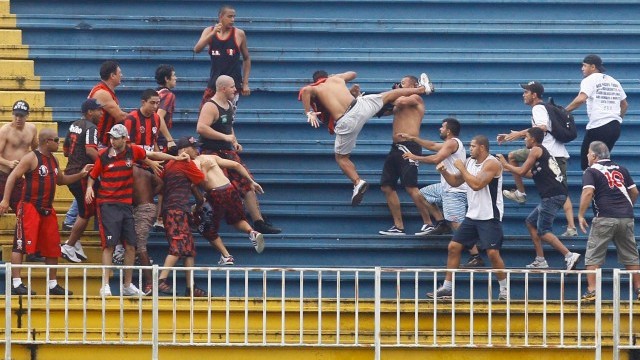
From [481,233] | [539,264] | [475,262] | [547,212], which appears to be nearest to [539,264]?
[539,264]

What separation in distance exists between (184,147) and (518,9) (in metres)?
4.64

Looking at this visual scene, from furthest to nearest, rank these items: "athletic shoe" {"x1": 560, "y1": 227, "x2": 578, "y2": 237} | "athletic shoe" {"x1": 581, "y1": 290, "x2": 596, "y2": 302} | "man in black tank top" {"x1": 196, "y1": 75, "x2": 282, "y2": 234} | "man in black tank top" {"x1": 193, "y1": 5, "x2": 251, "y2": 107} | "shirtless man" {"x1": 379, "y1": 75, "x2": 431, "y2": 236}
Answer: "man in black tank top" {"x1": 193, "y1": 5, "x2": 251, "y2": 107} < "shirtless man" {"x1": 379, "y1": 75, "x2": 431, "y2": 236} < "man in black tank top" {"x1": 196, "y1": 75, "x2": 282, "y2": 234} < "athletic shoe" {"x1": 560, "y1": 227, "x2": 578, "y2": 237} < "athletic shoe" {"x1": 581, "y1": 290, "x2": 596, "y2": 302}

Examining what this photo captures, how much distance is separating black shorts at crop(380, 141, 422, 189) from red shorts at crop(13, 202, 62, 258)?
2.96 meters

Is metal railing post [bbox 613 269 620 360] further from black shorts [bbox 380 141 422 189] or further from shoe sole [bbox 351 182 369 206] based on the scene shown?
shoe sole [bbox 351 182 369 206]

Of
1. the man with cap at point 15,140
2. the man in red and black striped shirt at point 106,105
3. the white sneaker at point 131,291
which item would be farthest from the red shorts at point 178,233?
the man with cap at point 15,140

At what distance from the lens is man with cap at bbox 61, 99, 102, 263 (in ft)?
41.9

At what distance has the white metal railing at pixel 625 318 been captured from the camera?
1129 centimetres

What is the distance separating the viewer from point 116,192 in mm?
12398

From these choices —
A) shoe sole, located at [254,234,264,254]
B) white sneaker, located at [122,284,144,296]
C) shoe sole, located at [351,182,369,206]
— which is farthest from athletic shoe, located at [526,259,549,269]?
white sneaker, located at [122,284,144,296]

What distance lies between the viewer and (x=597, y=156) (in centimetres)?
1243

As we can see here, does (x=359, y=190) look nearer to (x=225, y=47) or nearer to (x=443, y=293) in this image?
(x=443, y=293)

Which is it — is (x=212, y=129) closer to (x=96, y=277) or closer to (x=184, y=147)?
(x=184, y=147)

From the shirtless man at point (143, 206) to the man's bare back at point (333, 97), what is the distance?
1.81 metres

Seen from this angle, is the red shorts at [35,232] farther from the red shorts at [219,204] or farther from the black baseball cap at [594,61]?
the black baseball cap at [594,61]
